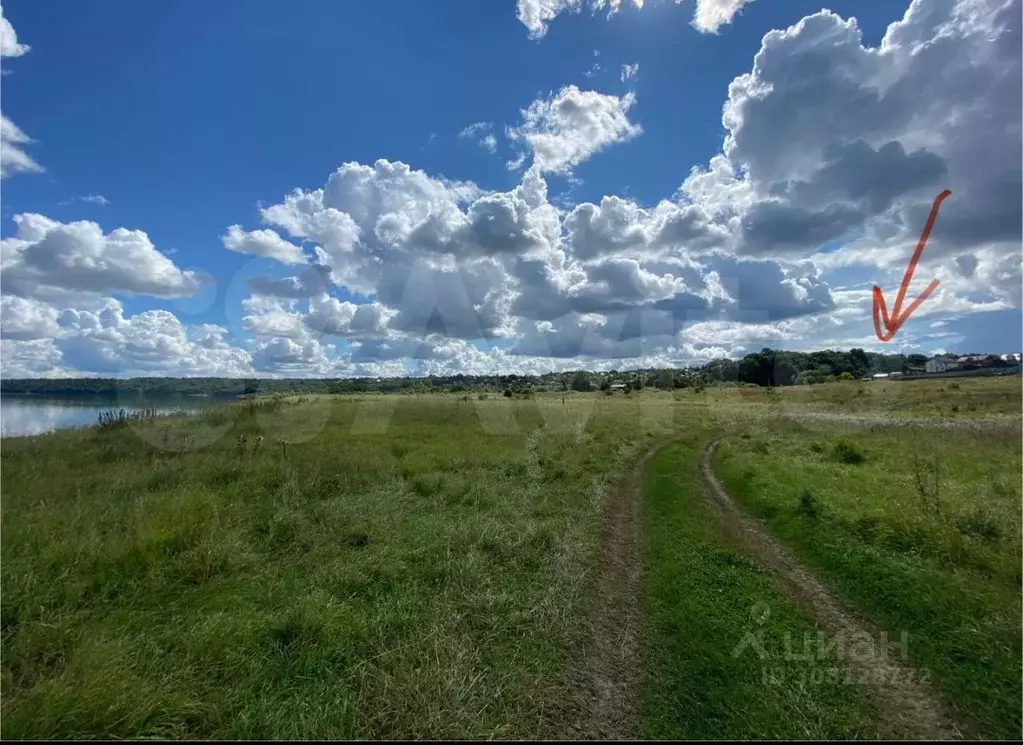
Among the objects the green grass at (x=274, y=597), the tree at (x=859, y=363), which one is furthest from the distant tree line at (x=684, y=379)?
the green grass at (x=274, y=597)

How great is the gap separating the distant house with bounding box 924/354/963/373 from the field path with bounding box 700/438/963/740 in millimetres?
58253

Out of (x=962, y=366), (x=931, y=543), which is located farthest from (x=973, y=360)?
(x=931, y=543)

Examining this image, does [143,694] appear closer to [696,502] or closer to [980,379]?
[696,502]

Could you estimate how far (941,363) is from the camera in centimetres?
5559

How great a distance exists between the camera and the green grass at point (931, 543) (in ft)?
17.2

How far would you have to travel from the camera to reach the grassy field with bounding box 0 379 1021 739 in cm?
459

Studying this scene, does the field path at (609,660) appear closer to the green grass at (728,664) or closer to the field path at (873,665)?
the green grass at (728,664)

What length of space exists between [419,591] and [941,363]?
72.1 m

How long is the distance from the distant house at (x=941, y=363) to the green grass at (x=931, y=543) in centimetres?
4647

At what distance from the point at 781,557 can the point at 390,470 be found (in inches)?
424

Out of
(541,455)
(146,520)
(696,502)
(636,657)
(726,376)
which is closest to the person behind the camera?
(636,657)

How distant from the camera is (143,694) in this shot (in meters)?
4.32

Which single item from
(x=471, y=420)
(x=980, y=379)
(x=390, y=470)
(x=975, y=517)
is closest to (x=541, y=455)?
(x=390, y=470)

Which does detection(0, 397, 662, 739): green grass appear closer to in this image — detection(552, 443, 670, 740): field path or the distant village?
detection(552, 443, 670, 740): field path
